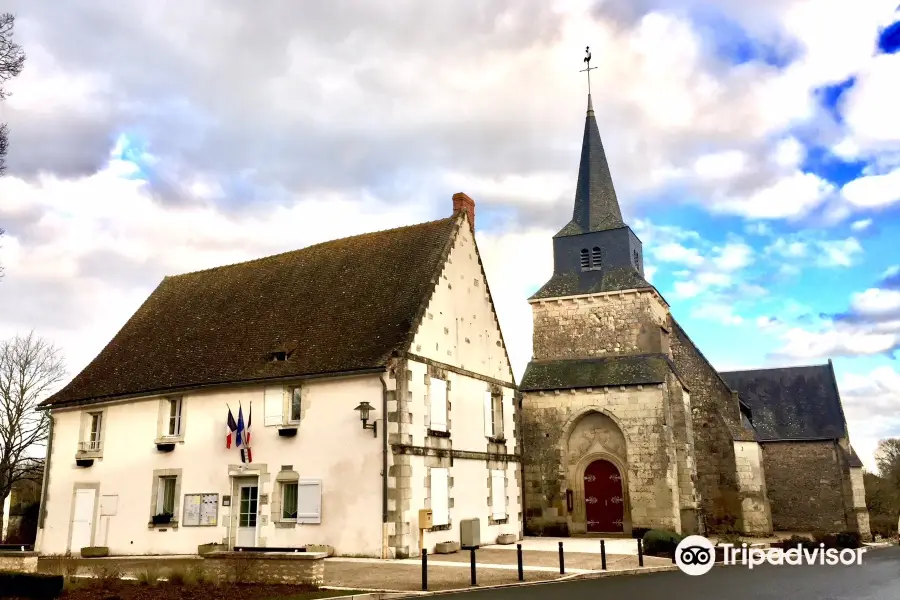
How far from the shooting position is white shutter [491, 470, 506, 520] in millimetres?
22875

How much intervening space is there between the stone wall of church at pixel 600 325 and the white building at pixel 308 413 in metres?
4.17

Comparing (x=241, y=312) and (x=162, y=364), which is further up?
(x=241, y=312)

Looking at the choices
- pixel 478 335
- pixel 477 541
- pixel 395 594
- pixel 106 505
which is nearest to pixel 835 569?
pixel 477 541

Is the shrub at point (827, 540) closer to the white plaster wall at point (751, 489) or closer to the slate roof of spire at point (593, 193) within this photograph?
the white plaster wall at point (751, 489)

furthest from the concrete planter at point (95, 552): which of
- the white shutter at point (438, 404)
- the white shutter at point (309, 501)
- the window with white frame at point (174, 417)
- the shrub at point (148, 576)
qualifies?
the white shutter at point (438, 404)

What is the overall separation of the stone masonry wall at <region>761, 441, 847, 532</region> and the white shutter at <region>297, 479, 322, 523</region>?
2187cm

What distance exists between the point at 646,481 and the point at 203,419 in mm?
14829

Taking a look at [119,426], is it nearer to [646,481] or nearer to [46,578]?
[46,578]

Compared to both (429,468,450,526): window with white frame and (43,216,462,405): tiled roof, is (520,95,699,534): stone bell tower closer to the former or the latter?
(429,468,450,526): window with white frame

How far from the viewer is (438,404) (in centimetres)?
2052

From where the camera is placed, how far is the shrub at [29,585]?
11234 mm

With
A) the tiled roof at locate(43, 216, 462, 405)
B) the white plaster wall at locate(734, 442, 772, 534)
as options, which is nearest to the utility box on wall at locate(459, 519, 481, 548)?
the tiled roof at locate(43, 216, 462, 405)

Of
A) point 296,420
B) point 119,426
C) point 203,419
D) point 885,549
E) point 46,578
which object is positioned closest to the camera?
point 46,578

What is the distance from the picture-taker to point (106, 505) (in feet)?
71.3
